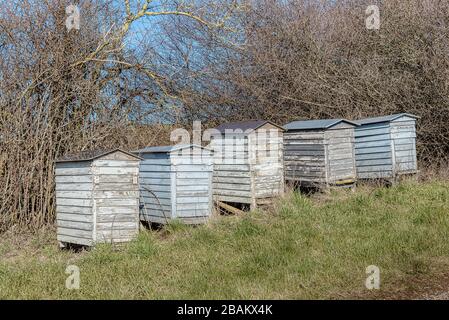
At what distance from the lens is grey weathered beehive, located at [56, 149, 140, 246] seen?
752 centimetres

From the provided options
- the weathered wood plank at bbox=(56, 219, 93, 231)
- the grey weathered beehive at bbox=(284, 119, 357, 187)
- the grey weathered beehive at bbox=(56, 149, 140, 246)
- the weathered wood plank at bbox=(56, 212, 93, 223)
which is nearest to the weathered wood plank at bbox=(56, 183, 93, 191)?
the grey weathered beehive at bbox=(56, 149, 140, 246)

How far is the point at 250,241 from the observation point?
6.88 metres

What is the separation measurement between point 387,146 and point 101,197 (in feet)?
21.3

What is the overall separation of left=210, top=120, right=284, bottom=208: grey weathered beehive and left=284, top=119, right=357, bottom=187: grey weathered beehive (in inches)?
32.2

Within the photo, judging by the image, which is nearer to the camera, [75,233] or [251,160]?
[75,233]

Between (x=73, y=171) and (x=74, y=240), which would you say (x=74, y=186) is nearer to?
(x=73, y=171)

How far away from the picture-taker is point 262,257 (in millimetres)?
6117

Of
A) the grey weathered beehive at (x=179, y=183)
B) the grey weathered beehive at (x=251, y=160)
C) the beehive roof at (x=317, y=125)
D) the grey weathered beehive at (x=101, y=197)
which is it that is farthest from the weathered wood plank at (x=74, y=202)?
the beehive roof at (x=317, y=125)

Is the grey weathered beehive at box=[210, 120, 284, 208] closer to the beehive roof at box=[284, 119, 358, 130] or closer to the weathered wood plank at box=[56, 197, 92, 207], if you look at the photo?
the beehive roof at box=[284, 119, 358, 130]

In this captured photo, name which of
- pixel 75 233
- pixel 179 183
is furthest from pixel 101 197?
pixel 179 183

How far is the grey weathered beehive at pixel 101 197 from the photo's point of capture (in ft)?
24.7

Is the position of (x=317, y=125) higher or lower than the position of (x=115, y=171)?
higher

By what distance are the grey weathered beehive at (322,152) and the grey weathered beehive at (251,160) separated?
32.2 inches

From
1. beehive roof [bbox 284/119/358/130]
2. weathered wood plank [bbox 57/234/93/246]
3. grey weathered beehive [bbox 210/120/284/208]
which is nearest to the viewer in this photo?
weathered wood plank [bbox 57/234/93/246]
